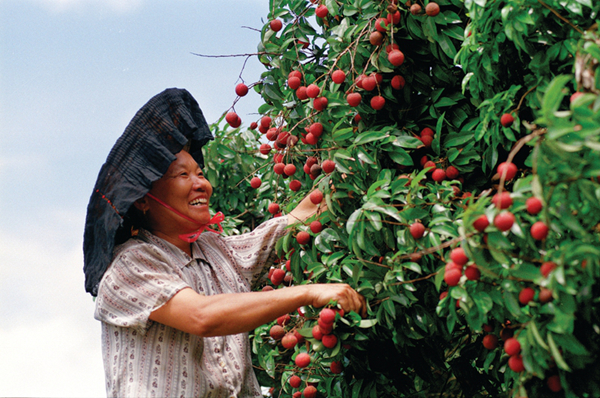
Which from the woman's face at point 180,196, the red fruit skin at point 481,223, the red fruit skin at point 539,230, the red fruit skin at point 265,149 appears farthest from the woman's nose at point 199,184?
the red fruit skin at point 539,230

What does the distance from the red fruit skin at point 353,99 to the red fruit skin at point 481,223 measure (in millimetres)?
854

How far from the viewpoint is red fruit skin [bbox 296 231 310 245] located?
2.26 m

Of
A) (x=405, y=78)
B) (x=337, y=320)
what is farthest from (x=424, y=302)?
(x=405, y=78)

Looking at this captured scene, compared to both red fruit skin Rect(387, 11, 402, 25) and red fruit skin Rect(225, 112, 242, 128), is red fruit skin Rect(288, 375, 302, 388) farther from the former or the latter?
red fruit skin Rect(387, 11, 402, 25)

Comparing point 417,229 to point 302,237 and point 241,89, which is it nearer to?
point 302,237

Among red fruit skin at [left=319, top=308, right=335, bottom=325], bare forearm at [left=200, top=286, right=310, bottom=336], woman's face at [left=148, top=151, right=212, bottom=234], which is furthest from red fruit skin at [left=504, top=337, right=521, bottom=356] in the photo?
woman's face at [left=148, top=151, right=212, bottom=234]

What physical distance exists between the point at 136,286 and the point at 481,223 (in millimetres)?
1302

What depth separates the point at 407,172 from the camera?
2268mm

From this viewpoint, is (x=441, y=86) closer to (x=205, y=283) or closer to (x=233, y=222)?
(x=205, y=283)

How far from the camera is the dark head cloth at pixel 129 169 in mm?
2344

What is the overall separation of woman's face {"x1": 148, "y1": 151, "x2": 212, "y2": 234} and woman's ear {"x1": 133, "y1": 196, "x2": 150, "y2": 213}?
0.7 inches

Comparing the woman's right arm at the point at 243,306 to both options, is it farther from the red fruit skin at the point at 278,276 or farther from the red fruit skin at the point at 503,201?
the red fruit skin at the point at 503,201

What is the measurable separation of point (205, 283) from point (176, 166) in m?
0.48

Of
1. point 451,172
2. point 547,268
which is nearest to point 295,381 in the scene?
point 451,172
